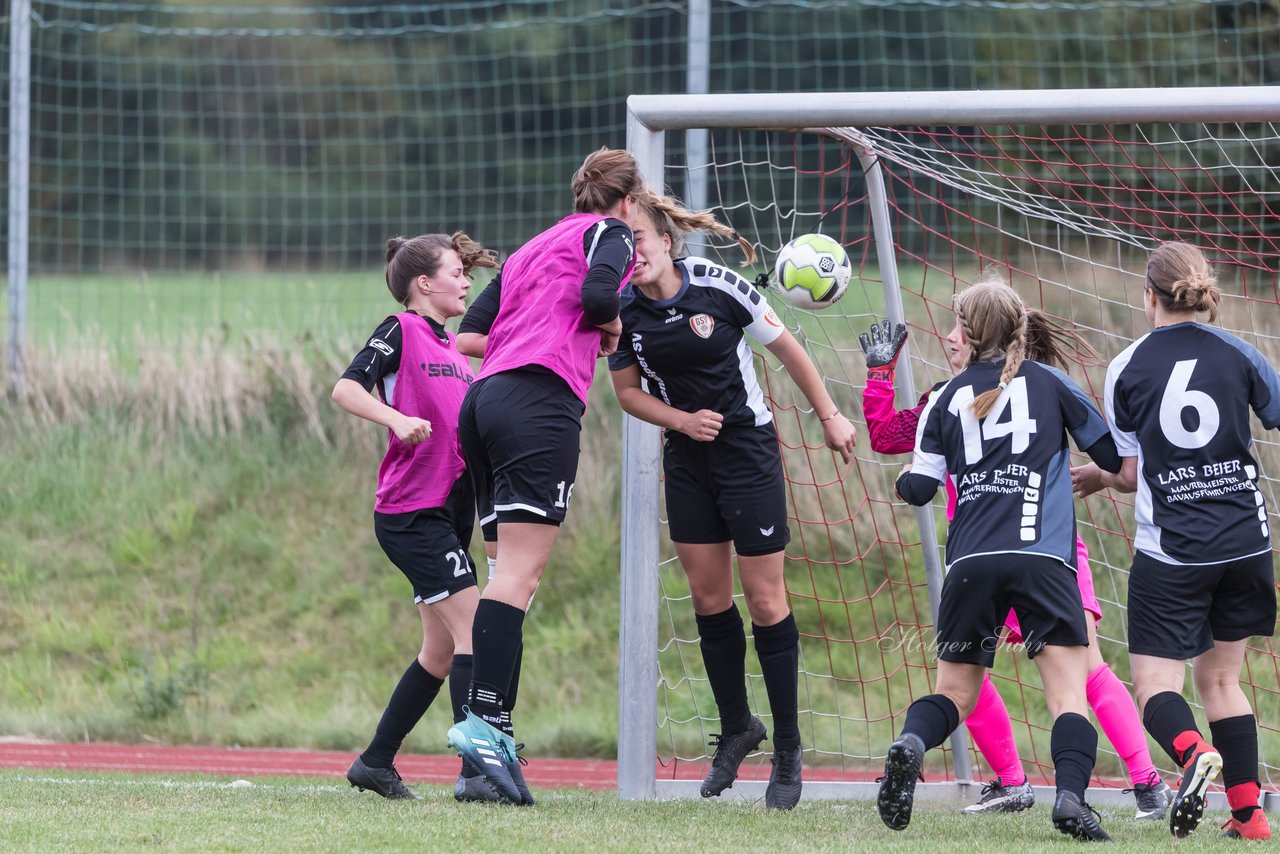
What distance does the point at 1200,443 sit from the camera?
4094mm

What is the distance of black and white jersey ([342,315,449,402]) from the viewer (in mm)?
4559

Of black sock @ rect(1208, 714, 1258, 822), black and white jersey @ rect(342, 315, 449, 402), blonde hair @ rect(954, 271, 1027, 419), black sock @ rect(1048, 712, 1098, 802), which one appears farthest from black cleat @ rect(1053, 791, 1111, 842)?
black and white jersey @ rect(342, 315, 449, 402)

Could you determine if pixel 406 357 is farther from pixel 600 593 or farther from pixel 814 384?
pixel 600 593

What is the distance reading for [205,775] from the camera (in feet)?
19.5

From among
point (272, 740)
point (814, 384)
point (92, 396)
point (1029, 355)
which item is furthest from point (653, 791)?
point (92, 396)

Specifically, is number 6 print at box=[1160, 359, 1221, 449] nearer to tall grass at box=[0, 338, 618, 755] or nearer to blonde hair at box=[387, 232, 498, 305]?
blonde hair at box=[387, 232, 498, 305]

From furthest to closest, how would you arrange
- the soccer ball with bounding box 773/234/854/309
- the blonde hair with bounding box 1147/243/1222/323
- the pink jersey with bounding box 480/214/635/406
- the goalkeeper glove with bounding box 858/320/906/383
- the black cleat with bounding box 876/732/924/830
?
the soccer ball with bounding box 773/234/854/309
the goalkeeper glove with bounding box 858/320/906/383
the pink jersey with bounding box 480/214/635/406
the blonde hair with bounding box 1147/243/1222/323
the black cleat with bounding box 876/732/924/830

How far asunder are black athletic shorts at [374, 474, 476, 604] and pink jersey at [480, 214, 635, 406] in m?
0.55

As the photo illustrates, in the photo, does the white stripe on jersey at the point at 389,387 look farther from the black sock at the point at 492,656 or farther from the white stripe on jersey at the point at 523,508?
the black sock at the point at 492,656

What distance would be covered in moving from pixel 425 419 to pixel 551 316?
610mm

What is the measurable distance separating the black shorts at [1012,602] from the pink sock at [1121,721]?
63 cm

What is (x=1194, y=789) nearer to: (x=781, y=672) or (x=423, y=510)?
(x=781, y=672)

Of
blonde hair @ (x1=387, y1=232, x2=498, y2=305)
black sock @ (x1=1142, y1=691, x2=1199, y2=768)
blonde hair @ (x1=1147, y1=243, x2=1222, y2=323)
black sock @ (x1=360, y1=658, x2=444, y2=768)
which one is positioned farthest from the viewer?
blonde hair @ (x1=387, y1=232, x2=498, y2=305)

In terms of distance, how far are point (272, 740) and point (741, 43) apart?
1179 centimetres
